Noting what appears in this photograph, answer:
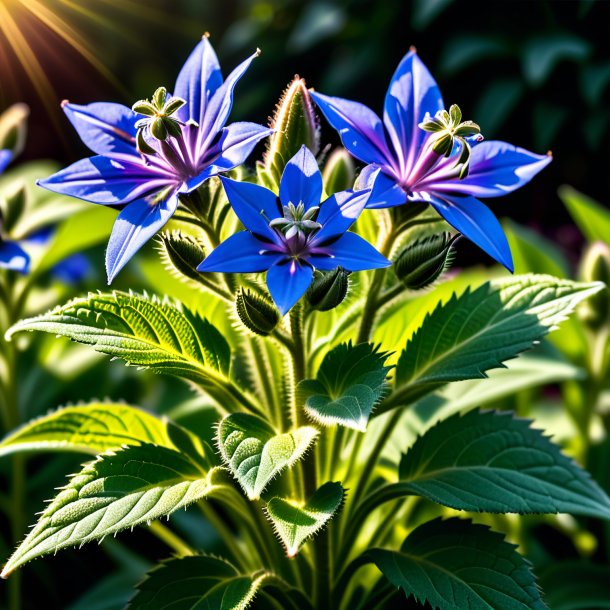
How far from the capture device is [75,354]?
5.27 ft

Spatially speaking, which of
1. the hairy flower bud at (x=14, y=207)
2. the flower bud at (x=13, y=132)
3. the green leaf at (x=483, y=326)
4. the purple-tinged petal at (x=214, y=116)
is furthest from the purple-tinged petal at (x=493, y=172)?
the flower bud at (x=13, y=132)

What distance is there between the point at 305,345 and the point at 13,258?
1.42 feet

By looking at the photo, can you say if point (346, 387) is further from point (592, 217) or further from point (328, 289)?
point (592, 217)

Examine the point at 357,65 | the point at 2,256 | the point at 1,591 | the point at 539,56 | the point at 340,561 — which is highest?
the point at 357,65

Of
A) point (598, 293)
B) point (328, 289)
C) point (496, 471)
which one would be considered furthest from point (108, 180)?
point (598, 293)

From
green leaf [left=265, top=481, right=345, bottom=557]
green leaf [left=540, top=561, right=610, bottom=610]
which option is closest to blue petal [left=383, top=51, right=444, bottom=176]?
green leaf [left=265, top=481, right=345, bottom=557]

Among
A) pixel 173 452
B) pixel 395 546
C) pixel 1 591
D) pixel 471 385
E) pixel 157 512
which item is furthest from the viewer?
pixel 1 591

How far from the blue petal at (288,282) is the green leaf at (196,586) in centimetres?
31

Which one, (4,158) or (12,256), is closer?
(12,256)

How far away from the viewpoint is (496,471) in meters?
0.92

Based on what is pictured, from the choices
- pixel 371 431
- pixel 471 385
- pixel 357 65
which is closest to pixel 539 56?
pixel 357 65

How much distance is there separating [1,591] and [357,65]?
2054mm

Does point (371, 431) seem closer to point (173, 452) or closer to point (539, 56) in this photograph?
point (173, 452)

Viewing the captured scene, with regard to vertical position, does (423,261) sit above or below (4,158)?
below
